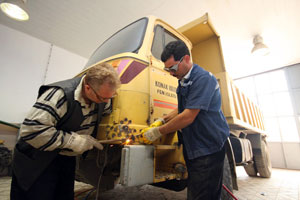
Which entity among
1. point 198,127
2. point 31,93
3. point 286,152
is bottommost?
point 286,152

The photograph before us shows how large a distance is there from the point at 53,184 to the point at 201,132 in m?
1.38

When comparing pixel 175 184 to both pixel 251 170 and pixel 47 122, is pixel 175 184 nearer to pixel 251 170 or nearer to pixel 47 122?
pixel 47 122

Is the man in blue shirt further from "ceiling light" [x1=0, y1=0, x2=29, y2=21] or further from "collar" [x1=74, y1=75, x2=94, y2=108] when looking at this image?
"ceiling light" [x1=0, y1=0, x2=29, y2=21]

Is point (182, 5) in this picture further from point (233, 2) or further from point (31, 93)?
point (31, 93)

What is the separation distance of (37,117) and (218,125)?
146 cm

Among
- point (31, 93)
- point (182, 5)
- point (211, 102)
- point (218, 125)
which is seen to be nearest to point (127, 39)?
point (211, 102)

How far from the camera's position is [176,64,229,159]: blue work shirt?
50.9 inches

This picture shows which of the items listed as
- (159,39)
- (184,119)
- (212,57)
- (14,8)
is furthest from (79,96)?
(14,8)

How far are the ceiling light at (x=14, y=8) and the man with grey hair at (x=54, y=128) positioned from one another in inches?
176

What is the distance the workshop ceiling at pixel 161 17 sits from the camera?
4848mm

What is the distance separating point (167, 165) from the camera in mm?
1652

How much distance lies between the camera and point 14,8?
411 cm

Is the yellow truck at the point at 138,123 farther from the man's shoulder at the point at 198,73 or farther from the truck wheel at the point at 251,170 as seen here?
the truck wheel at the point at 251,170

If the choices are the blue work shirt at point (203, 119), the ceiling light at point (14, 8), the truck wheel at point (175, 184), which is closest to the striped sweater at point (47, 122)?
the blue work shirt at point (203, 119)
